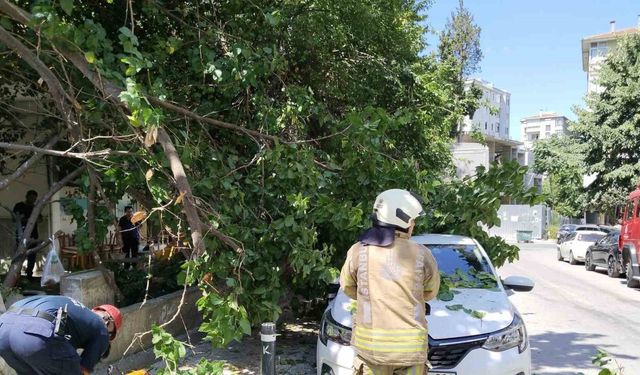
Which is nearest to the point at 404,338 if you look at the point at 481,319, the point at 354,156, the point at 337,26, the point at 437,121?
the point at 481,319

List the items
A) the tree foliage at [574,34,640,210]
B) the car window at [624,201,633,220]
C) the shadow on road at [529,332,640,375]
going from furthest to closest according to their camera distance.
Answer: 1. the tree foliage at [574,34,640,210]
2. the car window at [624,201,633,220]
3. the shadow on road at [529,332,640,375]

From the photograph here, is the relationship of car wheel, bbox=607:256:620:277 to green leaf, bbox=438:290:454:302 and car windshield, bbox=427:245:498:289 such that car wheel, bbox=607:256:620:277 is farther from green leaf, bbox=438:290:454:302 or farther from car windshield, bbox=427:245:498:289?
green leaf, bbox=438:290:454:302

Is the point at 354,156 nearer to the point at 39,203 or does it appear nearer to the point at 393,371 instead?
the point at 393,371

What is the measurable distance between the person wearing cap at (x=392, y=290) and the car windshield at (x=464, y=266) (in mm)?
2555

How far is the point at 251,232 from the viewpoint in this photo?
5.64 meters

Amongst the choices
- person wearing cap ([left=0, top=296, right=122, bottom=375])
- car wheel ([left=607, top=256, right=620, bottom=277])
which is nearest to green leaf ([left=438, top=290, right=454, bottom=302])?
person wearing cap ([left=0, top=296, right=122, bottom=375])

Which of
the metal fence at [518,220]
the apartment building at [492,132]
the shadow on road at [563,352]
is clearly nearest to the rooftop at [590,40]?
the apartment building at [492,132]

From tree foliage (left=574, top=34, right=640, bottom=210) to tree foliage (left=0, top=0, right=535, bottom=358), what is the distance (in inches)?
831

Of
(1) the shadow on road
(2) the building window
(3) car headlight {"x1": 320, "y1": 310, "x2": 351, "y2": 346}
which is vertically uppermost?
(2) the building window

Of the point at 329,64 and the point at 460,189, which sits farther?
the point at 329,64

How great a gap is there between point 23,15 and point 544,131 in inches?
3979

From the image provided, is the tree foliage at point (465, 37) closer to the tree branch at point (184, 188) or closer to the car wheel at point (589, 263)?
the car wheel at point (589, 263)

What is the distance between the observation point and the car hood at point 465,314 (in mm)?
4414

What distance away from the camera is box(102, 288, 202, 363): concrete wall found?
605 cm
